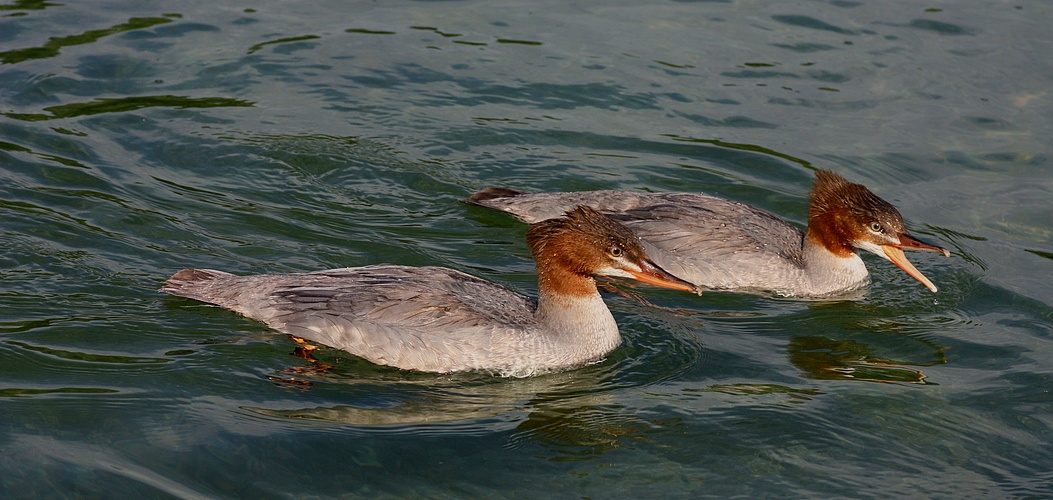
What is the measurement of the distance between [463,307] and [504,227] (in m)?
2.73

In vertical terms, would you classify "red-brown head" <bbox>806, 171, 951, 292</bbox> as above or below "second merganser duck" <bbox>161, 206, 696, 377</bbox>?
above

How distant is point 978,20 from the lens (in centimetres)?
1478

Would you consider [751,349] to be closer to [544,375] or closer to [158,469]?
[544,375]

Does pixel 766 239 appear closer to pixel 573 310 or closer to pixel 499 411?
pixel 573 310

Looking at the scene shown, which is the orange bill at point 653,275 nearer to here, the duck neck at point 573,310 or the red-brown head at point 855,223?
the duck neck at point 573,310

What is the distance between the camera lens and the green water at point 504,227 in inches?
274

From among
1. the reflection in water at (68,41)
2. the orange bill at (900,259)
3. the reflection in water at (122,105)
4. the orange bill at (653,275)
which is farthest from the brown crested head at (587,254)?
the reflection in water at (68,41)

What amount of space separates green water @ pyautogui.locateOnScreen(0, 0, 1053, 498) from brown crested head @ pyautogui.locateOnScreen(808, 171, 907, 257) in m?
0.53

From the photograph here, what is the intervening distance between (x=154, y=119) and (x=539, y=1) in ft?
17.5

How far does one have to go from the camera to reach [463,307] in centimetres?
803

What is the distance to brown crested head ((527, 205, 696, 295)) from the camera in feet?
26.8

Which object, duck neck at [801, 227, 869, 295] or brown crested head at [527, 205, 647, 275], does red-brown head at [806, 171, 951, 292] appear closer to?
duck neck at [801, 227, 869, 295]

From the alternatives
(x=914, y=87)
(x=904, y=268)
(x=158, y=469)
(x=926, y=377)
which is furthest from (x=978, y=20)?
(x=158, y=469)

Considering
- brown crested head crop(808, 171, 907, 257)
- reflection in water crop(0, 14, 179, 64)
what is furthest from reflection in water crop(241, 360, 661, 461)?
reflection in water crop(0, 14, 179, 64)
